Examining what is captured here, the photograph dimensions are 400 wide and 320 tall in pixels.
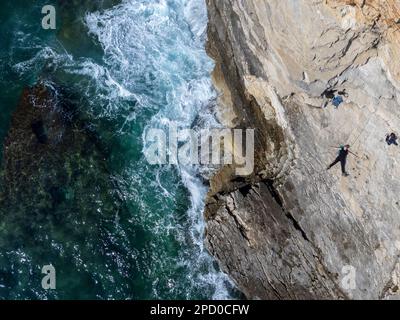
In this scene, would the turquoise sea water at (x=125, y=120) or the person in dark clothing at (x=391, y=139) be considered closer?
the person in dark clothing at (x=391, y=139)

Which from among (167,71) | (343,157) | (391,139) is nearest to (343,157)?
(343,157)

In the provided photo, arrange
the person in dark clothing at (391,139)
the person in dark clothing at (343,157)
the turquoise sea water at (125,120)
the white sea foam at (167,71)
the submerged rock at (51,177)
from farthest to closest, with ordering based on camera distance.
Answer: the white sea foam at (167,71)
the submerged rock at (51,177)
the turquoise sea water at (125,120)
the person in dark clothing at (343,157)
the person in dark clothing at (391,139)

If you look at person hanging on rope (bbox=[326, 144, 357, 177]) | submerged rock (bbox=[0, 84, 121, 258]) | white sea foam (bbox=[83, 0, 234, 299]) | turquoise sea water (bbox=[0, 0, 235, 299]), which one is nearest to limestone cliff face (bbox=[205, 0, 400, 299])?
person hanging on rope (bbox=[326, 144, 357, 177])

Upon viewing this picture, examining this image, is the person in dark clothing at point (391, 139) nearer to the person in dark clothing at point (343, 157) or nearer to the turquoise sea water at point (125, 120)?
the person in dark clothing at point (343, 157)

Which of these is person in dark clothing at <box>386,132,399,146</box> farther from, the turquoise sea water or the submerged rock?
the submerged rock

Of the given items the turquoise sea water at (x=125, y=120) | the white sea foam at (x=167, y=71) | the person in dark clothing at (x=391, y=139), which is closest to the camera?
the person in dark clothing at (x=391, y=139)

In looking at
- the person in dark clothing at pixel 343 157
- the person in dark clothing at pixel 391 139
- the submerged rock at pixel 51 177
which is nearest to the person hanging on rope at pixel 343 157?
the person in dark clothing at pixel 343 157

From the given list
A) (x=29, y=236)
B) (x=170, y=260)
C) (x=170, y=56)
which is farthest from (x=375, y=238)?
(x=29, y=236)
